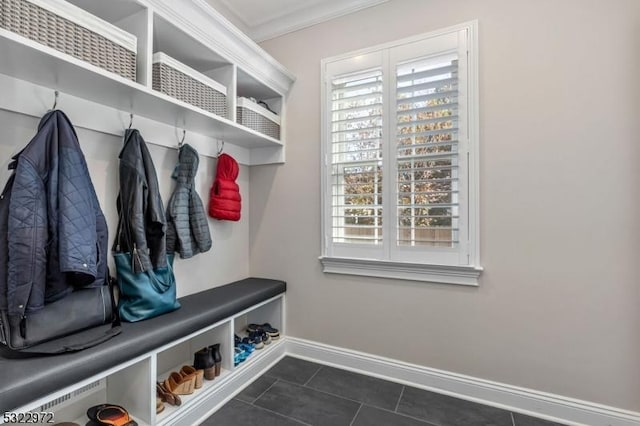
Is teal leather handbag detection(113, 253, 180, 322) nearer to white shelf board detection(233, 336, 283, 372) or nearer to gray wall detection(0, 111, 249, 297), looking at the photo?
gray wall detection(0, 111, 249, 297)

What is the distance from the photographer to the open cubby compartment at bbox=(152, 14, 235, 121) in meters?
1.54

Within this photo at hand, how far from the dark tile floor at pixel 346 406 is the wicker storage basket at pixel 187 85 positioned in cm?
168

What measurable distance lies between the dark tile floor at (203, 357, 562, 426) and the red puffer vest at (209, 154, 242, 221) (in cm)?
112

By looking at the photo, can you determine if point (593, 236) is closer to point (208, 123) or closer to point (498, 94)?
point (498, 94)

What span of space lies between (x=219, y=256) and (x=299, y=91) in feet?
4.51

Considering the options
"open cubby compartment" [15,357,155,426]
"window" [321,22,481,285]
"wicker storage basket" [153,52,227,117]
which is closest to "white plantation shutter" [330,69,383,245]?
"window" [321,22,481,285]

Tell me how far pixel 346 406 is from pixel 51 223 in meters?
1.66

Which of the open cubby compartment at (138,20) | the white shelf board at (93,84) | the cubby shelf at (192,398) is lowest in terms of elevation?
the cubby shelf at (192,398)

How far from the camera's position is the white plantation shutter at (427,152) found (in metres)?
1.83

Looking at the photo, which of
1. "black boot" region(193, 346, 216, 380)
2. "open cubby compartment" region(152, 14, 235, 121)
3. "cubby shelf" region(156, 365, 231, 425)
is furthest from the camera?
"black boot" region(193, 346, 216, 380)

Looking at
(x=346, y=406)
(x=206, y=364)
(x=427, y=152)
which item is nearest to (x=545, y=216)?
(x=427, y=152)

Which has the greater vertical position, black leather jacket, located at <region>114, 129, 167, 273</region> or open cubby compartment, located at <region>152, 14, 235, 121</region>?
open cubby compartment, located at <region>152, 14, 235, 121</region>

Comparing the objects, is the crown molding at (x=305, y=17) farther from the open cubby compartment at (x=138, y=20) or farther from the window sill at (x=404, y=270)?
the window sill at (x=404, y=270)

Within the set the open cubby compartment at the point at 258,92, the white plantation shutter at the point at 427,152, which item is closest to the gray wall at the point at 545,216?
the white plantation shutter at the point at 427,152
